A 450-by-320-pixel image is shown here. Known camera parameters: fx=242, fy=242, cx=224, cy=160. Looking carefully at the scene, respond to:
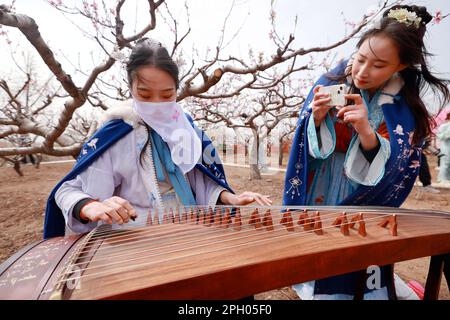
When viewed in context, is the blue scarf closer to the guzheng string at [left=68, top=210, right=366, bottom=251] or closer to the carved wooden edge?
the guzheng string at [left=68, top=210, right=366, bottom=251]

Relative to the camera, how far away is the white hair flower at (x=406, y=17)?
1145 mm

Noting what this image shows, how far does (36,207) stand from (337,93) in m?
5.55

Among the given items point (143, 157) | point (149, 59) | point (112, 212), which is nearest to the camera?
point (112, 212)

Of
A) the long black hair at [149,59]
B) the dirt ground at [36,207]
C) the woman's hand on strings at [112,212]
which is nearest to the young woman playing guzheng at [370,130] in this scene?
the long black hair at [149,59]

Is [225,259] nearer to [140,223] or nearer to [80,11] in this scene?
[140,223]

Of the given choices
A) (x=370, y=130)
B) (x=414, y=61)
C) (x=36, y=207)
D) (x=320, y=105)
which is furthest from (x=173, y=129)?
(x=36, y=207)

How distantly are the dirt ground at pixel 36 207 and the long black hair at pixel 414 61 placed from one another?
1850 millimetres

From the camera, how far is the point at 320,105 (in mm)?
1181

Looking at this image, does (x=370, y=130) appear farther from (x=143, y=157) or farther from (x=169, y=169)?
(x=143, y=157)

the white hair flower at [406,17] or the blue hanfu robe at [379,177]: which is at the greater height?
the white hair flower at [406,17]

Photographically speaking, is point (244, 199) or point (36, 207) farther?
point (36, 207)

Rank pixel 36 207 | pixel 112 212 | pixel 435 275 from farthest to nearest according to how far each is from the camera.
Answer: pixel 36 207 → pixel 435 275 → pixel 112 212

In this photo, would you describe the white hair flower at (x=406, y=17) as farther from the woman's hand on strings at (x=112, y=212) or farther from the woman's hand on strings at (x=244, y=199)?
the woman's hand on strings at (x=112, y=212)

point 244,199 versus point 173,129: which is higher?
point 173,129
